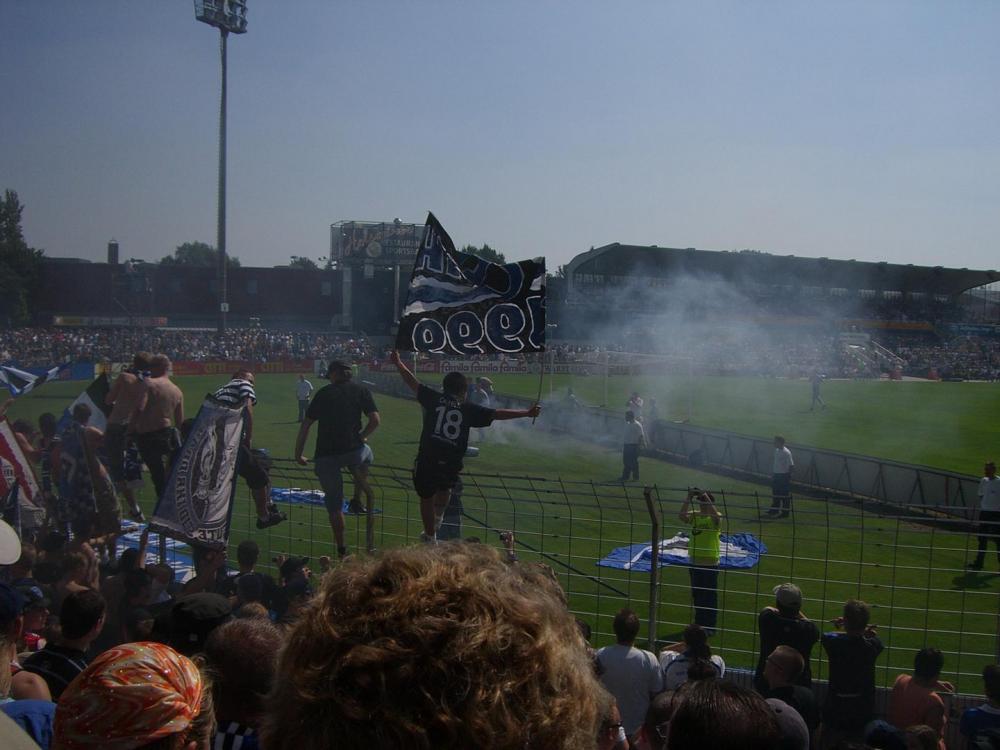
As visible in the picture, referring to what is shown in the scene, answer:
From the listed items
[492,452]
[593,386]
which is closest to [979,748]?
[492,452]

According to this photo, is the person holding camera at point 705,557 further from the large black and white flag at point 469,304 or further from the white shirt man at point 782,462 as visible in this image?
the white shirt man at point 782,462

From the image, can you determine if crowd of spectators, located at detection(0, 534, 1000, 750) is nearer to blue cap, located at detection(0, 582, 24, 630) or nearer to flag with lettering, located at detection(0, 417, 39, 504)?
blue cap, located at detection(0, 582, 24, 630)

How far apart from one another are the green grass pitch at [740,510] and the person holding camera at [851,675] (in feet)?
Result: 1.59

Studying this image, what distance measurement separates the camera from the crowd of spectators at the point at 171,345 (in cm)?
4843

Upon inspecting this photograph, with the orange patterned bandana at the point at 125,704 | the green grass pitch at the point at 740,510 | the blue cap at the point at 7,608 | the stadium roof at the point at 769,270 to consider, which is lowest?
the green grass pitch at the point at 740,510

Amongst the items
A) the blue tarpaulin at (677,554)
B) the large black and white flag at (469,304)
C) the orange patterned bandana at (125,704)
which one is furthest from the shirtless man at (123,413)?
the orange patterned bandana at (125,704)

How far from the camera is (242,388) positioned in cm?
706

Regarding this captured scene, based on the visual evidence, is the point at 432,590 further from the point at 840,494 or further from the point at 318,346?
the point at 318,346

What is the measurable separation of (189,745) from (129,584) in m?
4.85

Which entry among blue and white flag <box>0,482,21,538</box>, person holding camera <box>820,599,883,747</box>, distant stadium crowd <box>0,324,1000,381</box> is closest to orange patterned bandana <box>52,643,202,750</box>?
person holding camera <box>820,599,883,747</box>

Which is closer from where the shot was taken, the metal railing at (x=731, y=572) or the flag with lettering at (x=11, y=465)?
the metal railing at (x=731, y=572)

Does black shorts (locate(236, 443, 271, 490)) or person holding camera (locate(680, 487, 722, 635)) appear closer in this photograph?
black shorts (locate(236, 443, 271, 490))

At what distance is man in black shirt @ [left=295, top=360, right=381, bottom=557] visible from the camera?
819 cm

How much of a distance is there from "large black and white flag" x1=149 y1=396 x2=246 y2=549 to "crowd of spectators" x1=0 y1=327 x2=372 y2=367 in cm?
4304
